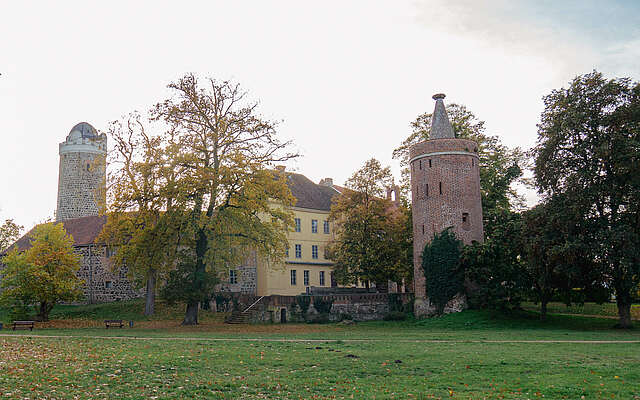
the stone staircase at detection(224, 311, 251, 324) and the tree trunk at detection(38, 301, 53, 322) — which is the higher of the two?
the tree trunk at detection(38, 301, 53, 322)

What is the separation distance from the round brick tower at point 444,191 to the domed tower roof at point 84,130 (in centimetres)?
4028

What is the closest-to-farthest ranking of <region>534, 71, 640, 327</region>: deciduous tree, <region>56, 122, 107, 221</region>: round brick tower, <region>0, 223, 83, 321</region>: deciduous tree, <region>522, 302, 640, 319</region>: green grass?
<region>534, 71, 640, 327</region>: deciduous tree → <region>0, 223, 83, 321</region>: deciduous tree → <region>522, 302, 640, 319</region>: green grass → <region>56, 122, 107, 221</region>: round brick tower

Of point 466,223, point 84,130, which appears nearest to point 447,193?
point 466,223

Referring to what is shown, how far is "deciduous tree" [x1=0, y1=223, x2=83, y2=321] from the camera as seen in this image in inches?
1351

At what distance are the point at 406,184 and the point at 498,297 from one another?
44.3 feet

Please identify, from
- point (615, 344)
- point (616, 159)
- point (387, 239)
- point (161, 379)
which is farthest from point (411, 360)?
point (387, 239)

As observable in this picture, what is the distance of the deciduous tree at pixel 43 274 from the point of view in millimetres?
34312

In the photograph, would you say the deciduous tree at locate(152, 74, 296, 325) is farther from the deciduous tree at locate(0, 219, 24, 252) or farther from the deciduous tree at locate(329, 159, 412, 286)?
the deciduous tree at locate(0, 219, 24, 252)

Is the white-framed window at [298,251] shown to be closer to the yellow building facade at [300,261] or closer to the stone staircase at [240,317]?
the yellow building facade at [300,261]

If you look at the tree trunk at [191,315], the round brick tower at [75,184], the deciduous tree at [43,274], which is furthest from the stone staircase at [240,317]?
the round brick tower at [75,184]

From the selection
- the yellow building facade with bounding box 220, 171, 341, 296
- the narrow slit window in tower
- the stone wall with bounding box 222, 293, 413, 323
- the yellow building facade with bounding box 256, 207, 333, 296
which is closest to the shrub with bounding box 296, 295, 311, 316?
the stone wall with bounding box 222, 293, 413, 323

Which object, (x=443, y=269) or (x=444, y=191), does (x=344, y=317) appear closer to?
(x=443, y=269)

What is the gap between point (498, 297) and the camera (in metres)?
33.6

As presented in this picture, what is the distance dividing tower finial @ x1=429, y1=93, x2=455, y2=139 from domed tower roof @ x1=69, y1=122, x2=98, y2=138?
132 ft
